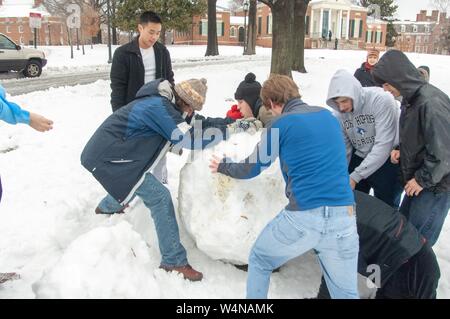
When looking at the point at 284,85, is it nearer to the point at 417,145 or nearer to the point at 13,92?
the point at 417,145

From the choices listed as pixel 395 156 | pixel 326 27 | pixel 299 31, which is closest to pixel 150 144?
pixel 395 156

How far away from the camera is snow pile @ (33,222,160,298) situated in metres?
2.79

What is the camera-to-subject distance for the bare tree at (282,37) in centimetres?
1320

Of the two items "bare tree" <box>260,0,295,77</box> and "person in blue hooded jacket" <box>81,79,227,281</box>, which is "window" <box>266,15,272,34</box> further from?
"person in blue hooded jacket" <box>81,79,227,281</box>

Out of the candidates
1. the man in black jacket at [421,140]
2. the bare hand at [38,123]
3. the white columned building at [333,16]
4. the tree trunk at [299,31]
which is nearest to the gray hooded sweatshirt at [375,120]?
the man in black jacket at [421,140]

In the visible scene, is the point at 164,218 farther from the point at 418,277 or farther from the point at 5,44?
the point at 5,44

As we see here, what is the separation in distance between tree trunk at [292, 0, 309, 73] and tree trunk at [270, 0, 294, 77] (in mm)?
3537

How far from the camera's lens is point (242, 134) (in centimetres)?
407

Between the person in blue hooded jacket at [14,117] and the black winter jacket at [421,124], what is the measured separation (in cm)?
250

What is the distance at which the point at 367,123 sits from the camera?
3.97 m

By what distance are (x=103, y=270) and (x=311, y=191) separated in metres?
1.42

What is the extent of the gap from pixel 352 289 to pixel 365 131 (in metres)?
1.64

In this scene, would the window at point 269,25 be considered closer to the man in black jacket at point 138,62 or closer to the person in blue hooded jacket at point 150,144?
the man in black jacket at point 138,62
